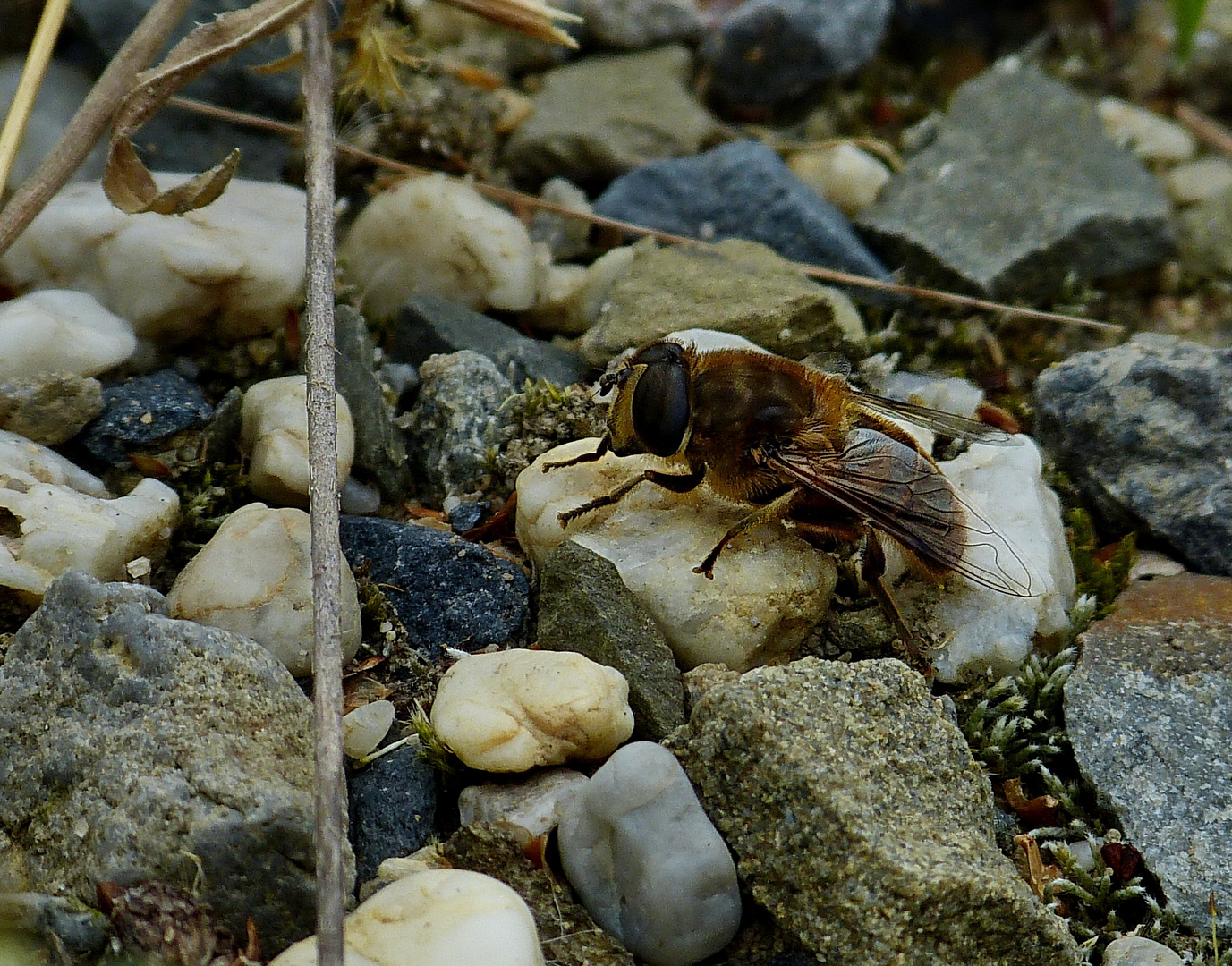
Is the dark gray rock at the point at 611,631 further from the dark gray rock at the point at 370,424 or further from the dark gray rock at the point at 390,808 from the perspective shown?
the dark gray rock at the point at 370,424

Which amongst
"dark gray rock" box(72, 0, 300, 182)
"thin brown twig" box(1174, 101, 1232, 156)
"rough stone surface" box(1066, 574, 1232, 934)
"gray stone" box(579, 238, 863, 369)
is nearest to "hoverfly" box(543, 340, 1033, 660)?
"rough stone surface" box(1066, 574, 1232, 934)

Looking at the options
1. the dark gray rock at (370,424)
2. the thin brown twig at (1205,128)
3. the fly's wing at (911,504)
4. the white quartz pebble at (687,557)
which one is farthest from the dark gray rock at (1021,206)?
the dark gray rock at (370,424)

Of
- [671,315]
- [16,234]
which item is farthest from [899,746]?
[16,234]

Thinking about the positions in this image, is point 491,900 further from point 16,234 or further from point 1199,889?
point 16,234

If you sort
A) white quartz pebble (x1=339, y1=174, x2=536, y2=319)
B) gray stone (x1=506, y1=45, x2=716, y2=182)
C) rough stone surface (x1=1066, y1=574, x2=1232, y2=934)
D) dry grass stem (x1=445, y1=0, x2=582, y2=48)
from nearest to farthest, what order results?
rough stone surface (x1=1066, y1=574, x2=1232, y2=934) < dry grass stem (x1=445, y1=0, x2=582, y2=48) < white quartz pebble (x1=339, y1=174, x2=536, y2=319) < gray stone (x1=506, y1=45, x2=716, y2=182)

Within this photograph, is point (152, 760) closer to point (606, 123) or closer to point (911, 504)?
point (911, 504)

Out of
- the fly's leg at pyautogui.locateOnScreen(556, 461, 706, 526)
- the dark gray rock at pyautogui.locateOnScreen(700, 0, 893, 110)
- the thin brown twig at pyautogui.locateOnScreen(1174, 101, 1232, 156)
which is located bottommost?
the fly's leg at pyautogui.locateOnScreen(556, 461, 706, 526)

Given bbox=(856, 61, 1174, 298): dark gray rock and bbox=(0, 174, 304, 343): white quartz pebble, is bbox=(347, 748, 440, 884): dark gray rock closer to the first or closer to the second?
bbox=(0, 174, 304, 343): white quartz pebble

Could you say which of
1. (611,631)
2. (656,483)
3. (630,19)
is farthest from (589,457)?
(630,19)
